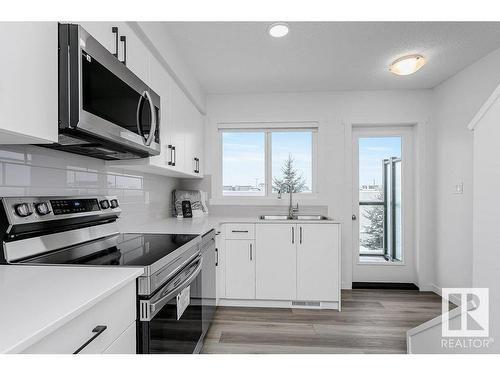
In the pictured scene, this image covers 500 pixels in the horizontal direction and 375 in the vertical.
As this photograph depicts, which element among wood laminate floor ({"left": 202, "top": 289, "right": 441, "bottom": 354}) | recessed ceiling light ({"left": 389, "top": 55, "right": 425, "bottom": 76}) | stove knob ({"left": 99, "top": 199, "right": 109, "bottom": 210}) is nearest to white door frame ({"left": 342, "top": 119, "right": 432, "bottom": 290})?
wood laminate floor ({"left": 202, "top": 289, "right": 441, "bottom": 354})

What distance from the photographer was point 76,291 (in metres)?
0.76

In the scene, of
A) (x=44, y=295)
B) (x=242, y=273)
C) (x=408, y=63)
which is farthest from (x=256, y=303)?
(x=408, y=63)

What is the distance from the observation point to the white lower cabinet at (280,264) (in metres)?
2.75

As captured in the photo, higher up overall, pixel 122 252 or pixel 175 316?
pixel 122 252

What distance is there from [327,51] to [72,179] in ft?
7.19

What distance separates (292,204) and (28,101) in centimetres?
285

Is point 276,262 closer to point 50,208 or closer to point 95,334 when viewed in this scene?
point 50,208

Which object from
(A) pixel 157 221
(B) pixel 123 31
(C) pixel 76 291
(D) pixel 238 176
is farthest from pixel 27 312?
(D) pixel 238 176

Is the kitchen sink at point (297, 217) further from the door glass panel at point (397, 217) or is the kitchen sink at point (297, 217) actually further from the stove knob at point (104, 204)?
the stove knob at point (104, 204)

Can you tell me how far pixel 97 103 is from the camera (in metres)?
1.15

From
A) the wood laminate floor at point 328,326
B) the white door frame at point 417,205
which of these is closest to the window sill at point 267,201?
the white door frame at point 417,205

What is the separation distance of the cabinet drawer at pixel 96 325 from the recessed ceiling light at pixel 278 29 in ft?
6.27

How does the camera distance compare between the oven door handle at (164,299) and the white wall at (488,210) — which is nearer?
the oven door handle at (164,299)

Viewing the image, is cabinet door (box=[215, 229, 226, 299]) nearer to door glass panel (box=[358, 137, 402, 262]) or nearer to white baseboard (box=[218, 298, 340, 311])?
white baseboard (box=[218, 298, 340, 311])
